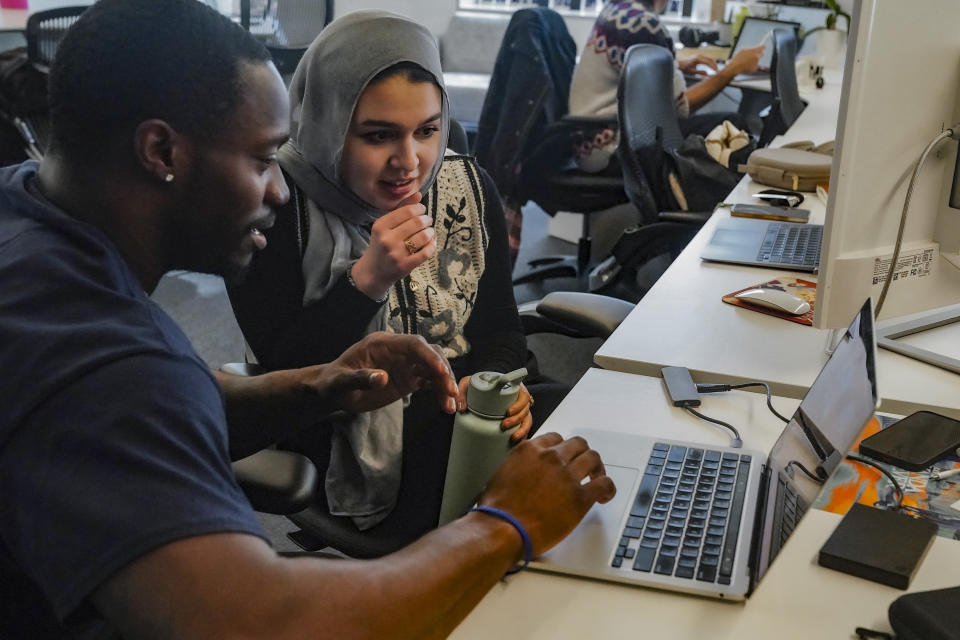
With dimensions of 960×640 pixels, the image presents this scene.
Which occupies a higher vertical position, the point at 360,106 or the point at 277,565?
the point at 360,106

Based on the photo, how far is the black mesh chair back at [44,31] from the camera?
383cm

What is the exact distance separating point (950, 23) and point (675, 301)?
0.58m

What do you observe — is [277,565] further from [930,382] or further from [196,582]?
[930,382]

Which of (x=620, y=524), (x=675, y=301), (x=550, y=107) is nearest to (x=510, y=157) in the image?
(x=550, y=107)

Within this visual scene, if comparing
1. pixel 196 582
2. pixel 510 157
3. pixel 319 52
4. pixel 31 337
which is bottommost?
pixel 510 157

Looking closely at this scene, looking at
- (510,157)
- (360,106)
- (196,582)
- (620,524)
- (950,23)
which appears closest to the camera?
(196,582)

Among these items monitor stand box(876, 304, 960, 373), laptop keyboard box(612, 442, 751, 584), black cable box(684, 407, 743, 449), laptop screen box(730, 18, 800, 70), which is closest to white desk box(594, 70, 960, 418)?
monitor stand box(876, 304, 960, 373)

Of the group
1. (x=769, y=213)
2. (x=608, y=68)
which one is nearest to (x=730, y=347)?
(x=769, y=213)

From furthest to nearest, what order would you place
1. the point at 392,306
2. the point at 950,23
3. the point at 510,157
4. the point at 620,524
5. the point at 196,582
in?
the point at 510,157 → the point at 392,306 → the point at 950,23 → the point at 620,524 → the point at 196,582

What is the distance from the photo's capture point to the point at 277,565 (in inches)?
25.9

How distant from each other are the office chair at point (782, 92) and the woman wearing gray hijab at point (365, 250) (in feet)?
6.34

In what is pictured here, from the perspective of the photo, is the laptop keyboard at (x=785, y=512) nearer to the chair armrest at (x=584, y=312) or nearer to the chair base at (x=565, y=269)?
the chair armrest at (x=584, y=312)

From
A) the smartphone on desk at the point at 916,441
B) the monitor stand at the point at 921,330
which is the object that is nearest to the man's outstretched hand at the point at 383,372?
the smartphone on desk at the point at 916,441

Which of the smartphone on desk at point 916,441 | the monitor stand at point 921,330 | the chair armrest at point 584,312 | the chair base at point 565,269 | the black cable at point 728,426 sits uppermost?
the monitor stand at point 921,330
